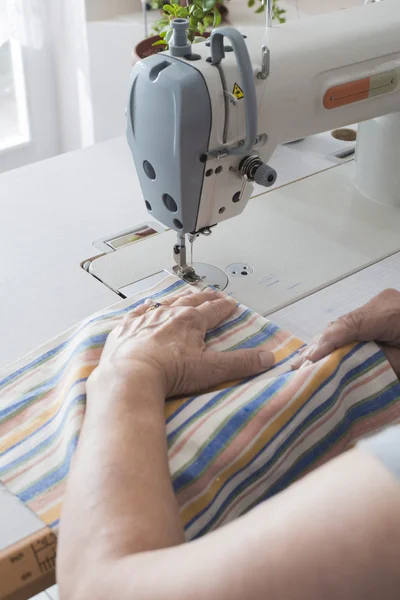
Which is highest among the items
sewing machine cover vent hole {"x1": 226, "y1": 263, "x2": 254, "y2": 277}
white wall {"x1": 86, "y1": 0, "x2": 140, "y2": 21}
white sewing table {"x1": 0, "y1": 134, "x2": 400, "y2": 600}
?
white wall {"x1": 86, "y1": 0, "x2": 140, "y2": 21}

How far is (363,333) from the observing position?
1.15 metres

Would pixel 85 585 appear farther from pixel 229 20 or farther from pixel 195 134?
pixel 229 20

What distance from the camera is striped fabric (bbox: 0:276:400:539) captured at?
98 cm

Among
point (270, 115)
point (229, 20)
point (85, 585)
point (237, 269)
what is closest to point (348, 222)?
point (237, 269)

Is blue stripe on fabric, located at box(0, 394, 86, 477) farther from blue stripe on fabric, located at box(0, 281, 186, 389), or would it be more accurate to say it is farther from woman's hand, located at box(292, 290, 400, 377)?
woman's hand, located at box(292, 290, 400, 377)

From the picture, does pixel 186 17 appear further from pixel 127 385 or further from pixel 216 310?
pixel 127 385

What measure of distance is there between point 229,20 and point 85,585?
2654 mm

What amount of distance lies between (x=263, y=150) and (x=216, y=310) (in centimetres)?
35

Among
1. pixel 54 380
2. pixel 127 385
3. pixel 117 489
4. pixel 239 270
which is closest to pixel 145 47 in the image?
pixel 239 270

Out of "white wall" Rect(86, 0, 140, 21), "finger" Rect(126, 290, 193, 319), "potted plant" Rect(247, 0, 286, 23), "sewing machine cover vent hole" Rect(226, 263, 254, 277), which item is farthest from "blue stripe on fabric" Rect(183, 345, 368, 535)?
"white wall" Rect(86, 0, 140, 21)

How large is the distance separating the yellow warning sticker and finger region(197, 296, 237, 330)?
0.36 metres

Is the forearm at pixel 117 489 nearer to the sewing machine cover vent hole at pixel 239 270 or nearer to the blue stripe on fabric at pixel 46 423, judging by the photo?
the blue stripe on fabric at pixel 46 423

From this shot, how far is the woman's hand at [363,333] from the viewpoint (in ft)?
3.78

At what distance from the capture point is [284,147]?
2.09m
